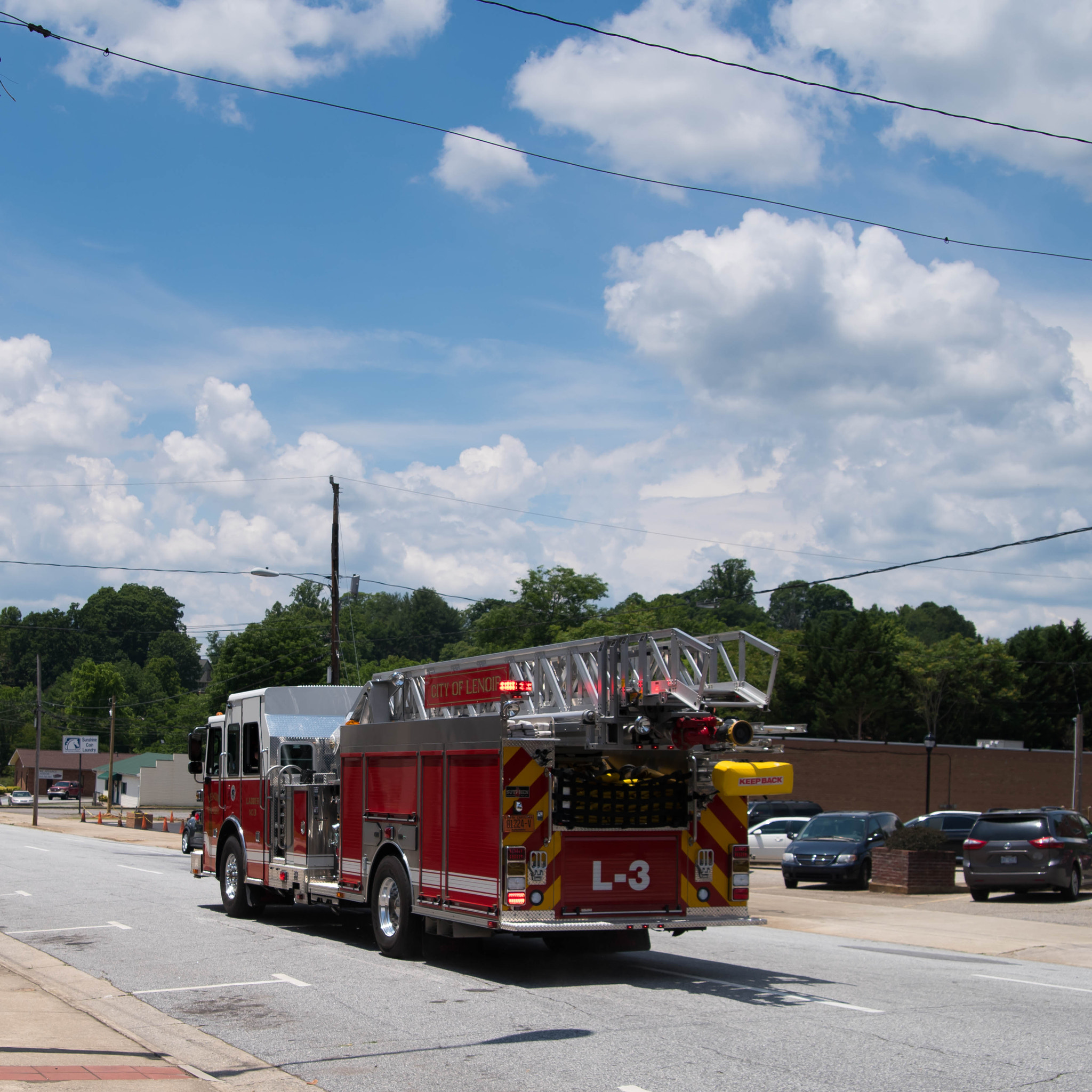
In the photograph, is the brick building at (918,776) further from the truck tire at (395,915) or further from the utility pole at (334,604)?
the truck tire at (395,915)

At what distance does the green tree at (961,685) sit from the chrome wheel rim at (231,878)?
54763 mm

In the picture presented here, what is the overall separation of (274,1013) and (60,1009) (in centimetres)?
173

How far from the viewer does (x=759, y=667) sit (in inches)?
2692

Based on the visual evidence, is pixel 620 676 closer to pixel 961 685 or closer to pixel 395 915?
pixel 395 915

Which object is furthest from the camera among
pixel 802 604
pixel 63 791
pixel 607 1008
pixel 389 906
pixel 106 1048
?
pixel 802 604

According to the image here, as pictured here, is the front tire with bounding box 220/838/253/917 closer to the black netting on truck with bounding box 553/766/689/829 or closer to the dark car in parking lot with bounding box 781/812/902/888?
the black netting on truck with bounding box 553/766/689/829

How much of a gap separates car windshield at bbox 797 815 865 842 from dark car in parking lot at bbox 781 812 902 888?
0.04 feet

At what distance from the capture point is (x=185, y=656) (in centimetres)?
17525

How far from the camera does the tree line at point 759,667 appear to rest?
66.7 m

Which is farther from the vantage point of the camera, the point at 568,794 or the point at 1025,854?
the point at 1025,854

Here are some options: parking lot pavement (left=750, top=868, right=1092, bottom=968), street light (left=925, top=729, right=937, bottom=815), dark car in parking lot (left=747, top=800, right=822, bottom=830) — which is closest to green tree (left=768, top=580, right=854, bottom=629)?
street light (left=925, top=729, right=937, bottom=815)

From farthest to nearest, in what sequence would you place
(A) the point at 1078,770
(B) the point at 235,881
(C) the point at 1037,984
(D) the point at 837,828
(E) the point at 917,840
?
(A) the point at 1078,770, (D) the point at 837,828, (E) the point at 917,840, (B) the point at 235,881, (C) the point at 1037,984

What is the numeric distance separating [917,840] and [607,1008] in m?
15.3

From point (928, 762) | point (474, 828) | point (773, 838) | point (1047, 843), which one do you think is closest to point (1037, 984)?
point (474, 828)
